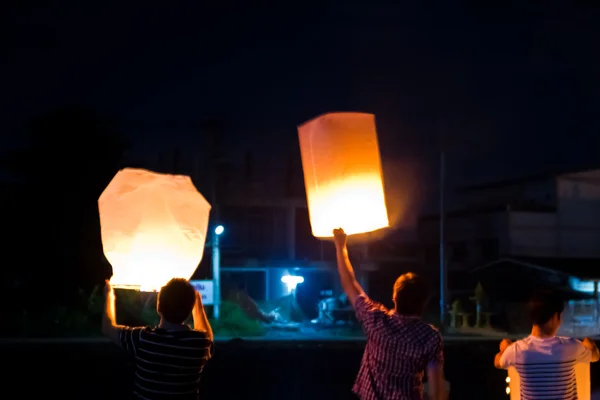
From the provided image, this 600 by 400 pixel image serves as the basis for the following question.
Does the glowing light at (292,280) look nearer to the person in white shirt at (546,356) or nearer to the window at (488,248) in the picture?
the window at (488,248)

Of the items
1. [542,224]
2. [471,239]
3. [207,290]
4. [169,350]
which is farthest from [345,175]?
[471,239]

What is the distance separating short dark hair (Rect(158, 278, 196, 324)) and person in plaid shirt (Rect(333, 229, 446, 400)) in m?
0.78

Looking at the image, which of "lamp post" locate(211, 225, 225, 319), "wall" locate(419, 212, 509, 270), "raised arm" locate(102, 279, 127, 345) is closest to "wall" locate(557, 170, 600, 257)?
"wall" locate(419, 212, 509, 270)

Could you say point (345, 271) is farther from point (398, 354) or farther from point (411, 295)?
point (398, 354)

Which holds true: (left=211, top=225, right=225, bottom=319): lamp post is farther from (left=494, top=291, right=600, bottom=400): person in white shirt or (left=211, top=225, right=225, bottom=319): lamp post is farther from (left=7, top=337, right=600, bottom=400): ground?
(left=494, top=291, right=600, bottom=400): person in white shirt

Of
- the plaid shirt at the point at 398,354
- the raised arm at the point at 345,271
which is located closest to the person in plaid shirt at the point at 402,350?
the plaid shirt at the point at 398,354

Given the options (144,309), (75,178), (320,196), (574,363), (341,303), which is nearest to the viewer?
(574,363)

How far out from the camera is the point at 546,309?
333 cm

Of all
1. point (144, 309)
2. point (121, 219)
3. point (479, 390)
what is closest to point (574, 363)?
point (121, 219)

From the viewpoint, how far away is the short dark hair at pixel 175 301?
9.52 feet

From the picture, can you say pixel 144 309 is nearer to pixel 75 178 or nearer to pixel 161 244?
pixel 75 178

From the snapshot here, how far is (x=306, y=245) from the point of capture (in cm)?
2777

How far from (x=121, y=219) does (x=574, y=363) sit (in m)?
2.41

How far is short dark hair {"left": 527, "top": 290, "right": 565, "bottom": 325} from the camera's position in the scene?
333 cm
